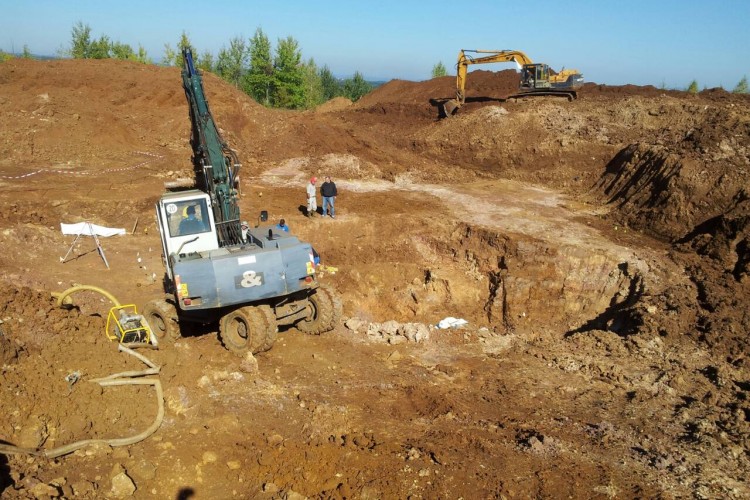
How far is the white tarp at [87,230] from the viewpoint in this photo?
14.6 metres

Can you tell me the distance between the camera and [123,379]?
7898mm

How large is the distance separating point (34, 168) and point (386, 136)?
607 inches

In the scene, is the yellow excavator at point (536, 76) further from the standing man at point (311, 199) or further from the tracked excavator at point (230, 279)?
the tracked excavator at point (230, 279)

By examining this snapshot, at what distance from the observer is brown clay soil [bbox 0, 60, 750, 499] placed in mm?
6977

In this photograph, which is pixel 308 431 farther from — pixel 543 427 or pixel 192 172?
pixel 192 172

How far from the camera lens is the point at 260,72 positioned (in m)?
44.2

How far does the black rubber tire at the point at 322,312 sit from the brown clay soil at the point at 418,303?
13.6 inches

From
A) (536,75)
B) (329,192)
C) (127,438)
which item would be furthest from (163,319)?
(536,75)

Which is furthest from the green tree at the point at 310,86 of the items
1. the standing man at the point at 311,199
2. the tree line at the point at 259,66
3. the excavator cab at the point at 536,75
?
the standing man at the point at 311,199

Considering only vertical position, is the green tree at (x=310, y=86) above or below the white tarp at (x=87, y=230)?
above

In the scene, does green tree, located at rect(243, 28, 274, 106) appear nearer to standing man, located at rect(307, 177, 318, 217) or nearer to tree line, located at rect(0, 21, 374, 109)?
tree line, located at rect(0, 21, 374, 109)

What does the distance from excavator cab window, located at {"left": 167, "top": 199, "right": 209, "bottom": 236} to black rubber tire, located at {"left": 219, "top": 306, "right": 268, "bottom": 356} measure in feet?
5.71

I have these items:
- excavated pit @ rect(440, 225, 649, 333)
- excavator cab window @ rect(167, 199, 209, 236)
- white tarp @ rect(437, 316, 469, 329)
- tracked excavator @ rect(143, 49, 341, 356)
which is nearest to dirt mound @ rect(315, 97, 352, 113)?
excavated pit @ rect(440, 225, 649, 333)

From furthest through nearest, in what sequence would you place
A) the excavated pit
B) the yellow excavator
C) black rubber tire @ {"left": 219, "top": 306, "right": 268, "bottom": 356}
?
the yellow excavator, the excavated pit, black rubber tire @ {"left": 219, "top": 306, "right": 268, "bottom": 356}
